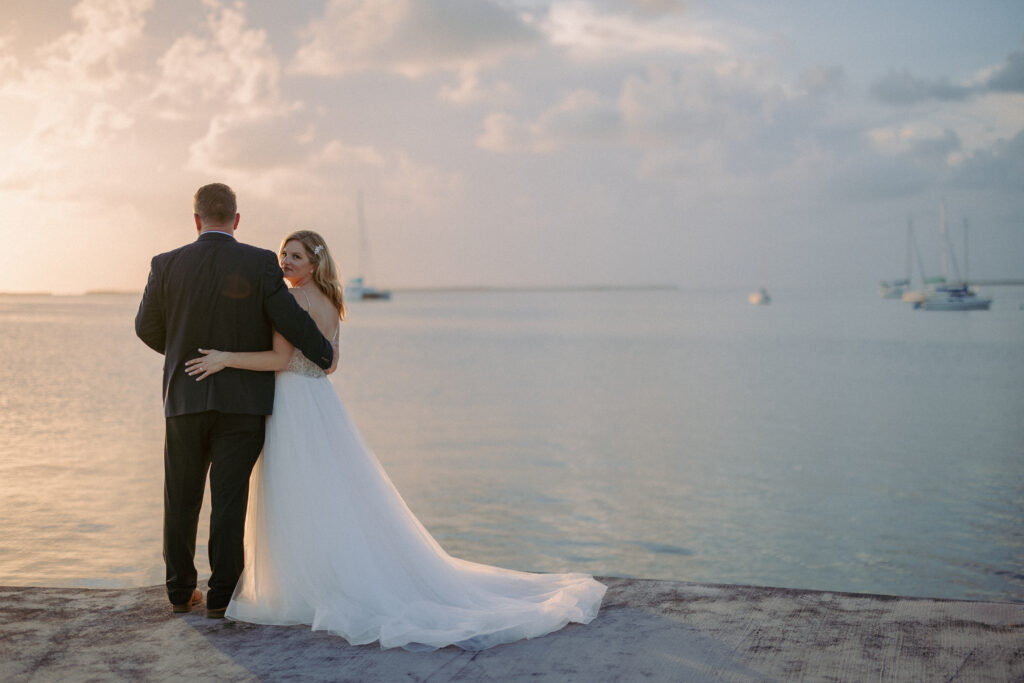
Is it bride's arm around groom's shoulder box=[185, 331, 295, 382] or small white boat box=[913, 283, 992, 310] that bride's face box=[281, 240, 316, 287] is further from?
small white boat box=[913, 283, 992, 310]

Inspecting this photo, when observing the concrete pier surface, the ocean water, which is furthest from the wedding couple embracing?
the ocean water

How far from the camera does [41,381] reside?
2816 cm

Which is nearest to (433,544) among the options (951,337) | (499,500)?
(499,500)

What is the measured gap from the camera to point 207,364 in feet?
12.2

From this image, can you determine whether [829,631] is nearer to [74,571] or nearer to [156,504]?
[74,571]

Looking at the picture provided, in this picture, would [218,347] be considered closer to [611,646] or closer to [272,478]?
[272,478]

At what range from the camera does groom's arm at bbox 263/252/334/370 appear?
12.4ft

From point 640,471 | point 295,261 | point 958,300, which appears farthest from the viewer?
point 958,300

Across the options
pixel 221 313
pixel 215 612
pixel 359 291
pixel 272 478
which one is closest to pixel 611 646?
pixel 272 478

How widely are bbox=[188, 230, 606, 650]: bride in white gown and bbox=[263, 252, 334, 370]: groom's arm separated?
143mm

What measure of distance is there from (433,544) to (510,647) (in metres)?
0.73

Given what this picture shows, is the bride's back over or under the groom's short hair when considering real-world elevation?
under

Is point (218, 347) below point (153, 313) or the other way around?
below

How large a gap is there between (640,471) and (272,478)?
10.5 metres
